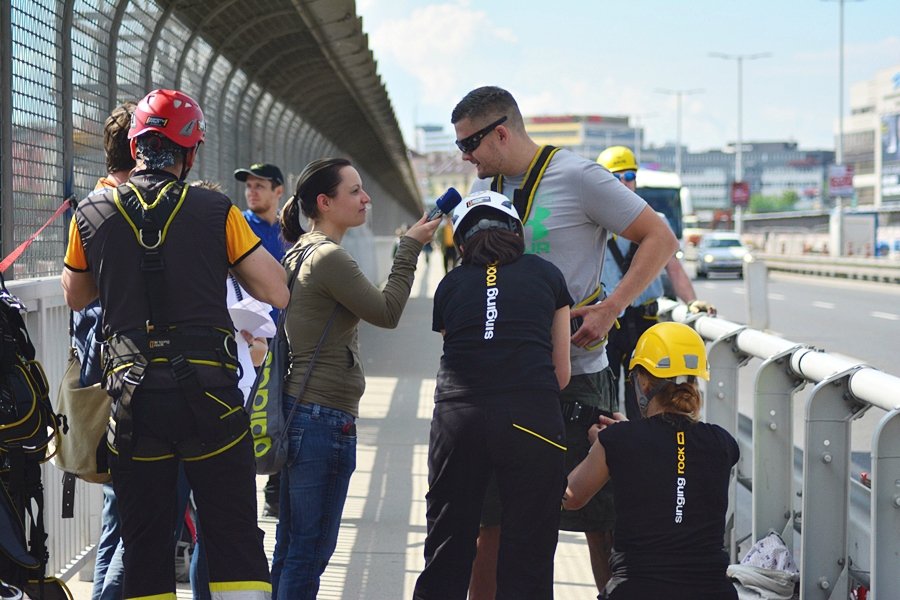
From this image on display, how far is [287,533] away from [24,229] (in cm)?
179

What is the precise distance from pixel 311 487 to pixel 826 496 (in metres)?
1.82

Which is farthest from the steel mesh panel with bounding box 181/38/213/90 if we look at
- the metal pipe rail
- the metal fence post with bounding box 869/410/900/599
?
the metal fence post with bounding box 869/410/900/599

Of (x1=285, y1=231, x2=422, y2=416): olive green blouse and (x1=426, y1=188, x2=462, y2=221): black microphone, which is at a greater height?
(x1=426, y1=188, x2=462, y2=221): black microphone

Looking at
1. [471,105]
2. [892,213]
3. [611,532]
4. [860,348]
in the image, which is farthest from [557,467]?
[892,213]

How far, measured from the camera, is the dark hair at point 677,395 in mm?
4125

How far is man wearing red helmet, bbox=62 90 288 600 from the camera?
3664 mm

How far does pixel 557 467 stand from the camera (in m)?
4.04

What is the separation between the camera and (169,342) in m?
3.67

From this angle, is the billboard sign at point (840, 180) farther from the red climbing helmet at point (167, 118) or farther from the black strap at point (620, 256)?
the red climbing helmet at point (167, 118)

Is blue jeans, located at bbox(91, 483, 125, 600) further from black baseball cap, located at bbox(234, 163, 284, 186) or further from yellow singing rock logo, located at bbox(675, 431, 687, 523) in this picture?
black baseball cap, located at bbox(234, 163, 284, 186)

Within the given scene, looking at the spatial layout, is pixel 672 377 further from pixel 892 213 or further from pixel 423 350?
pixel 892 213

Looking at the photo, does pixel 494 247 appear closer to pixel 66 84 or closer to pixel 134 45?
pixel 66 84

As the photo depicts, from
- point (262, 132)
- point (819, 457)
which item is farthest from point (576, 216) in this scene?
point (262, 132)

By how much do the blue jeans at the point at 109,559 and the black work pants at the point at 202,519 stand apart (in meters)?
0.52
